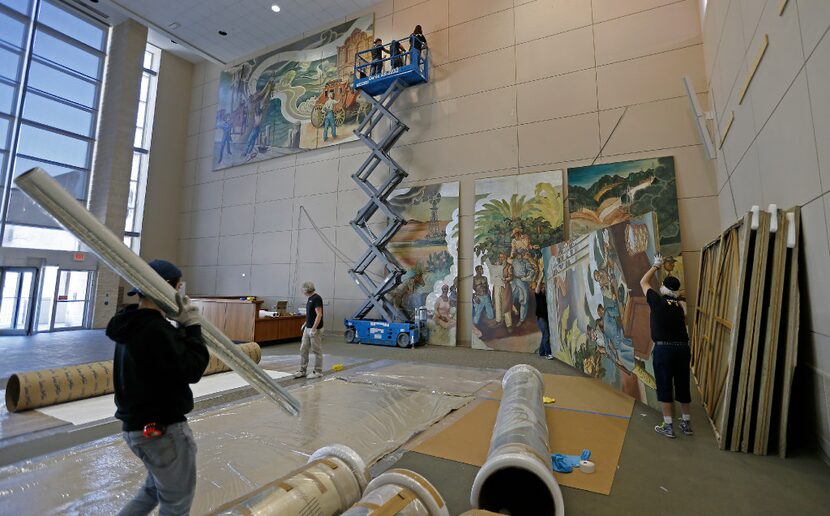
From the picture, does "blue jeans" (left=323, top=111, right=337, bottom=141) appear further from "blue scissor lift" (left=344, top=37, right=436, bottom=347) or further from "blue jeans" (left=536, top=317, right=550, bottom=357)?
"blue jeans" (left=536, top=317, right=550, bottom=357)

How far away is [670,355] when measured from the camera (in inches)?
150

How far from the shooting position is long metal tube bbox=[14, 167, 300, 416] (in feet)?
4.28

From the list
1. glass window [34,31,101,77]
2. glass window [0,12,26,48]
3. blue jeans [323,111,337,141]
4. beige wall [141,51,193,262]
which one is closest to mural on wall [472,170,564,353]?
blue jeans [323,111,337,141]

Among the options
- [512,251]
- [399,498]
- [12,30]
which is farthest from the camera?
[12,30]

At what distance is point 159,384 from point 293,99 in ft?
44.2

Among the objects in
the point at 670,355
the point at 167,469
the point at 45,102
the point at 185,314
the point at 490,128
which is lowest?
the point at 167,469

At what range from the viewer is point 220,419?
13.9ft

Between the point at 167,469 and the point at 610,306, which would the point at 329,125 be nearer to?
the point at 610,306

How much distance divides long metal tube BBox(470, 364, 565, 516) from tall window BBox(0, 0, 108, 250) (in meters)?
14.4

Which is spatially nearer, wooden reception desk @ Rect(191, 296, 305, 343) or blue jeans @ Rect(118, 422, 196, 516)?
blue jeans @ Rect(118, 422, 196, 516)

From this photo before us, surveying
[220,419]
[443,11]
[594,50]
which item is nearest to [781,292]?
[220,419]

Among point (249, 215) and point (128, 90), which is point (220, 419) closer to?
point (249, 215)

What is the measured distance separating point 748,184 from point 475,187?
5.75 m

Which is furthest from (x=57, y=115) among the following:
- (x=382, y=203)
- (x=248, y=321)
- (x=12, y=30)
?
(x=382, y=203)
